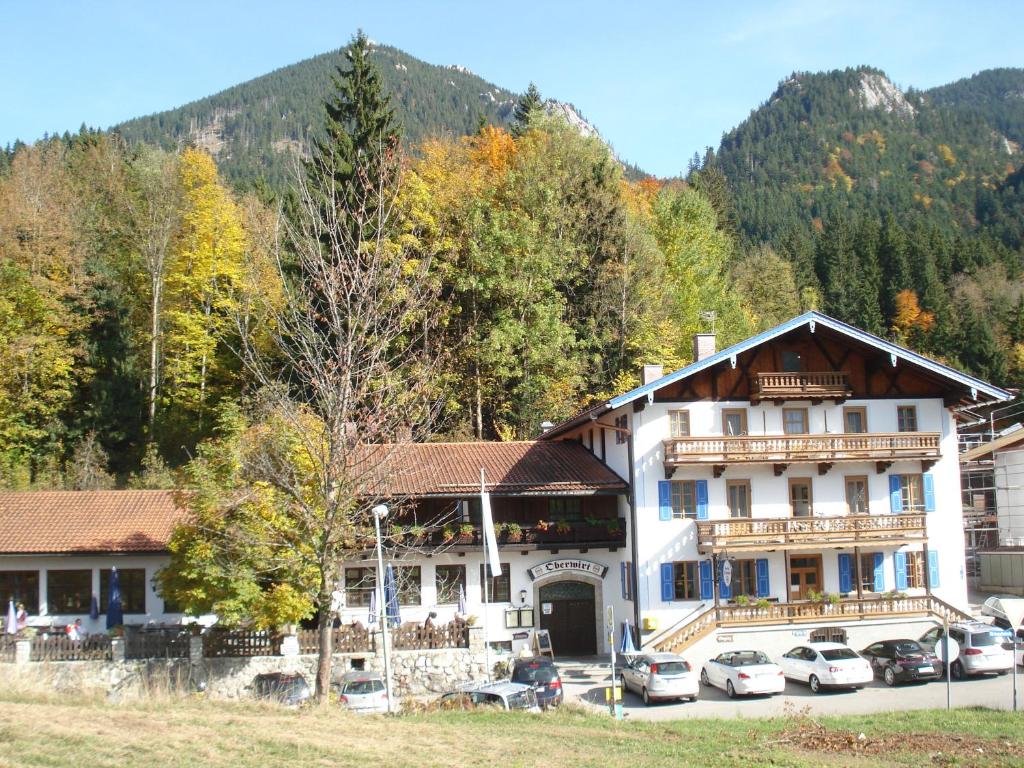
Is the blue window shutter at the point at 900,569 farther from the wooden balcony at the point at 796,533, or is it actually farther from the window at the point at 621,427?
the window at the point at 621,427

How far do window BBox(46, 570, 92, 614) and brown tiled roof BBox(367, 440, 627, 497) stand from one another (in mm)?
10511

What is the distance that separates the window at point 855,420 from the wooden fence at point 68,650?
83.1 ft

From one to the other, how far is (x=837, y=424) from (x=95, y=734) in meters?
27.4

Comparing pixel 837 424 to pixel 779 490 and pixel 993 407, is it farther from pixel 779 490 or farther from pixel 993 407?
pixel 993 407

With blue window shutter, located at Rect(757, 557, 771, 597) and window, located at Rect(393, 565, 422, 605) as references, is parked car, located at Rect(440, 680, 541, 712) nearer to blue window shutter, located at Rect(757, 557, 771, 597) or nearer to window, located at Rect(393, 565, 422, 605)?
window, located at Rect(393, 565, 422, 605)

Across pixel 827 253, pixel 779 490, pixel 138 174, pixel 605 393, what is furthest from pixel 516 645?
pixel 827 253

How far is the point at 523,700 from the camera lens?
21.8m

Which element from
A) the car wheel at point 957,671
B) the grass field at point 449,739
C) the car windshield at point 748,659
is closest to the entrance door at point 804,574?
the car wheel at point 957,671

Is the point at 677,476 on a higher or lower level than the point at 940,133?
lower

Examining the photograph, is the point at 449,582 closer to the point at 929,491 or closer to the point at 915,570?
the point at 915,570

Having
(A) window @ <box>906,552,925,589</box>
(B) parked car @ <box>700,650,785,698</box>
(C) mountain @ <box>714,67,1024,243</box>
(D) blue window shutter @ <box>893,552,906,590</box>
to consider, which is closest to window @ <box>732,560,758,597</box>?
(D) blue window shutter @ <box>893,552,906,590</box>

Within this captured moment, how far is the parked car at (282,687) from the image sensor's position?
2352cm

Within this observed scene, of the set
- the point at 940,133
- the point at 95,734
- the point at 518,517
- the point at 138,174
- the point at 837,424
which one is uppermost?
the point at 940,133

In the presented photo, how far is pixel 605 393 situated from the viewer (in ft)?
155
